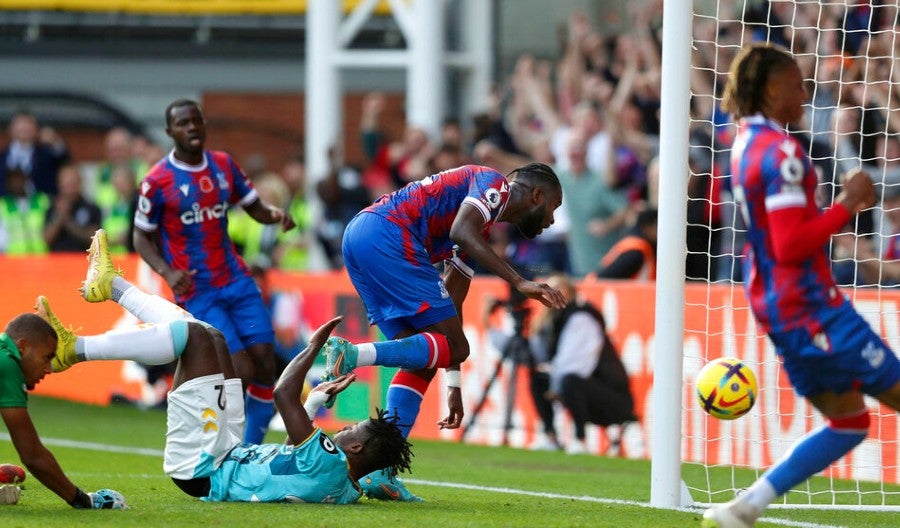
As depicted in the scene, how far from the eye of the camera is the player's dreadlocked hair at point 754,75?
6.24 m

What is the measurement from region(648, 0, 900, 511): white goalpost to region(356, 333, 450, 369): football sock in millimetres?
1187

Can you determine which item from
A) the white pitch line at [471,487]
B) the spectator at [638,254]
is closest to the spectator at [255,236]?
the white pitch line at [471,487]

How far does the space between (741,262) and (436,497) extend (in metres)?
5.19

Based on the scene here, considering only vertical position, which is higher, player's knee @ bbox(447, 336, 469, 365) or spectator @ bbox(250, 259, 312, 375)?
player's knee @ bbox(447, 336, 469, 365)

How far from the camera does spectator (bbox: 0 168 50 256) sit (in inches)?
730

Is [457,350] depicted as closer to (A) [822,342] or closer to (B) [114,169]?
(A) [822,342]

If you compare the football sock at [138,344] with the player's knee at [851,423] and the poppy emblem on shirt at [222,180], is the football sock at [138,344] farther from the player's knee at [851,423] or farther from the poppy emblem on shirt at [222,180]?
the player's knee at [851,423]

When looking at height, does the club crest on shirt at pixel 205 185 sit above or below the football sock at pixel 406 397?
above

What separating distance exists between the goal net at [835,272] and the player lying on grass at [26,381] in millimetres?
4083

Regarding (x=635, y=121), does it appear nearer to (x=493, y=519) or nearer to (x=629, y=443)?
(x=629, y=443)

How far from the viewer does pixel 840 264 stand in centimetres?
1170

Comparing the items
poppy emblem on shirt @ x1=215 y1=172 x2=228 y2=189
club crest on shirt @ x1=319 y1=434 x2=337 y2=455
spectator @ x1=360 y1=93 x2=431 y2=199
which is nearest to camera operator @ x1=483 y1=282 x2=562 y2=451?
spectator @ x1=360 y1=93 x2=431 y2=199

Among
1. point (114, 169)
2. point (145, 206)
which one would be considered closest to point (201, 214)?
point (145, 206)

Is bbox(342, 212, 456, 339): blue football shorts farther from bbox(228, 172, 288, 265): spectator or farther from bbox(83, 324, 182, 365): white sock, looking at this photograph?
bbox(228, 172, 288, 265): spectator
